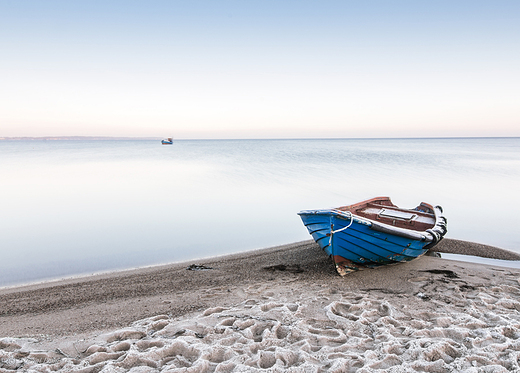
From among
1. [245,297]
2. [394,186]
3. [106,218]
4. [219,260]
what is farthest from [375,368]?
[394,186]

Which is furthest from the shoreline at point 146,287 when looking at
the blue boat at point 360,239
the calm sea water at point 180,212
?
the calm sea water at point 180,212

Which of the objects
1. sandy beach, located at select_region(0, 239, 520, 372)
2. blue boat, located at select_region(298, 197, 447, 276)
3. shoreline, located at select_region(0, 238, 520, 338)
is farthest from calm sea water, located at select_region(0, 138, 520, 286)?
blue boat, located at select_region(298, 197, 447, 276)

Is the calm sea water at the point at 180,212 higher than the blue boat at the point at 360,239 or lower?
lower

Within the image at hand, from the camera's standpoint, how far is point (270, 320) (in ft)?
14.5

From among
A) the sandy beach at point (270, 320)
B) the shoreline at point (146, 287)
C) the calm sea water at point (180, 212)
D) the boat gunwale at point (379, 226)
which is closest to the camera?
the sandy beach at point (270, 320)

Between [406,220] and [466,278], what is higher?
[406,220]

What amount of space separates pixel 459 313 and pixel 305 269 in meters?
2.91

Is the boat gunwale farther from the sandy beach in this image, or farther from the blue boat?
the sandy beach

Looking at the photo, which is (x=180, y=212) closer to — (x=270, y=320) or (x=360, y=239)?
(x=360, y=239)

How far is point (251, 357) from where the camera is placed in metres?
3.56

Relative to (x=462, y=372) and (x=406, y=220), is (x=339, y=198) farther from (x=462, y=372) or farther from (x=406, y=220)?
(x=462, y=372)

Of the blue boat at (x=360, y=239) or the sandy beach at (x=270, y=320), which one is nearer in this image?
the sandy beach at (x=270, y=320)

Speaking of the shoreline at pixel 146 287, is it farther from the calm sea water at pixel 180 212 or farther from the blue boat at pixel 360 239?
the calm sea water at pixel 180 212

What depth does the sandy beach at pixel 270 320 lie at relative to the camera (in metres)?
3.50
